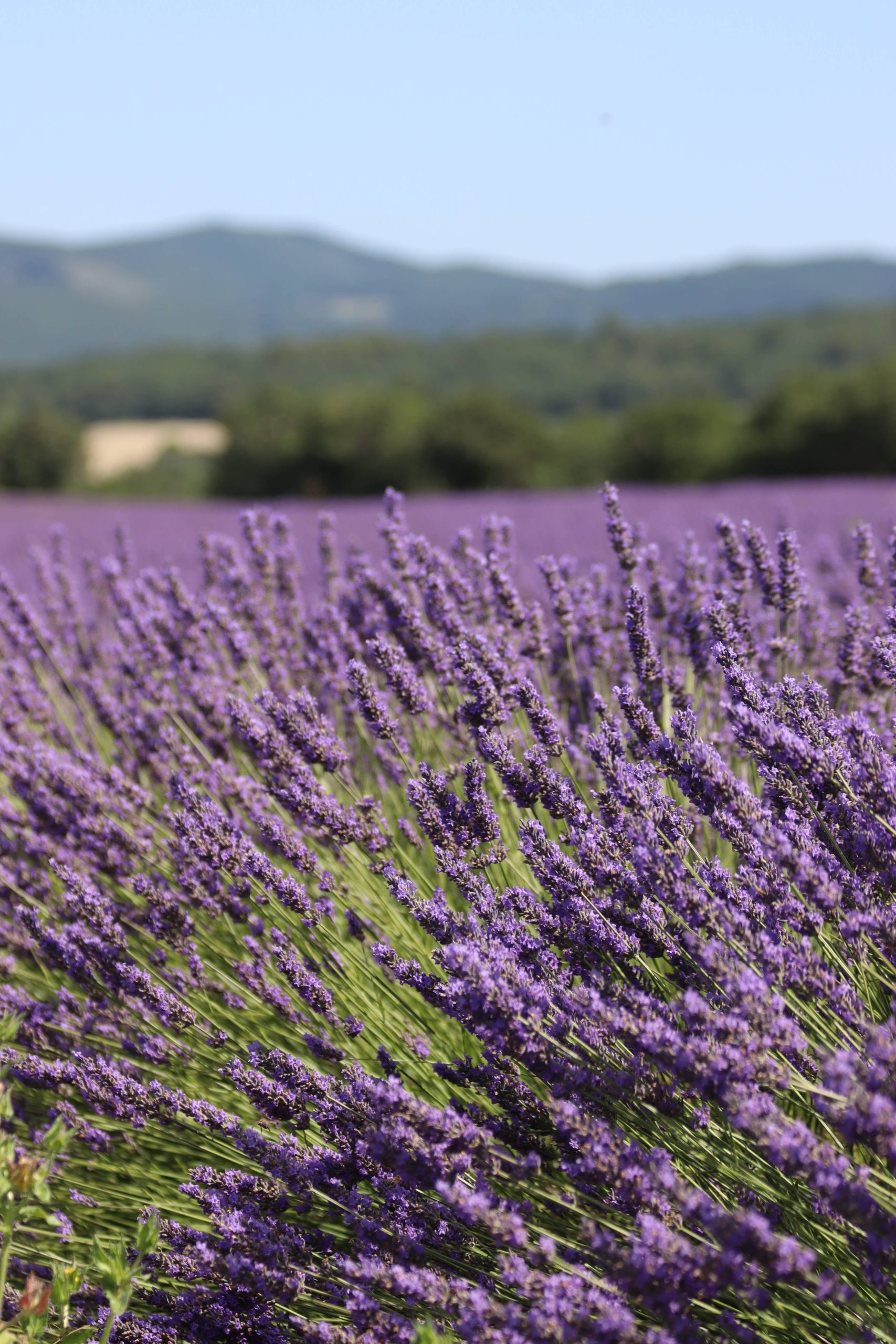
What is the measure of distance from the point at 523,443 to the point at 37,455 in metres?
19.5

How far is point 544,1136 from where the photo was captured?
1537 mm

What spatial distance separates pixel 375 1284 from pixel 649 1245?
0.32 metres

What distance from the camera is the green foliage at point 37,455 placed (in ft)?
135

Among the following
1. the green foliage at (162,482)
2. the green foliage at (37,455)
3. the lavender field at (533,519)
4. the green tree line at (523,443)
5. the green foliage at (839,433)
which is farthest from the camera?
the green foliage at (162,482)

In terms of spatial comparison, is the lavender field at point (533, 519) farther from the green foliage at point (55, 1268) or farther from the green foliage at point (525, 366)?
the green foliage at point (525, 366)

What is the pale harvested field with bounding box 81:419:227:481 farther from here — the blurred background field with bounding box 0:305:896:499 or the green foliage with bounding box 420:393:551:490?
the green foliage with bounding box 420:393:551:490

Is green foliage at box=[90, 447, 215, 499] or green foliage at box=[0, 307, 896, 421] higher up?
green foliage at box=[0, 307, 896, 421]

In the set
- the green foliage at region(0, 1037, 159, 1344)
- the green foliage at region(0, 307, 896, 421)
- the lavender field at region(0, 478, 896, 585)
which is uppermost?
the green foliage at region(0, 307, 896, 421)

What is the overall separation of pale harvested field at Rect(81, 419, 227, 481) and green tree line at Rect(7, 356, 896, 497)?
1298 centimetres

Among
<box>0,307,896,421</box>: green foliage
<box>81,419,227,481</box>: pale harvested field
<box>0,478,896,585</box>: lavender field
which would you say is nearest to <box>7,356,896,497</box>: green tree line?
<box>0,478,896,585</box>: lavender field

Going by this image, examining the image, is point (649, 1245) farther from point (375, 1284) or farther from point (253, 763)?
point (253, 763)

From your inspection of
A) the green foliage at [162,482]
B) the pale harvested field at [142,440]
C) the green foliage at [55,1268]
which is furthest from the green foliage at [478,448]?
the green foliage at [55,1268]

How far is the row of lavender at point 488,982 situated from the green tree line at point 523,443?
997 inches

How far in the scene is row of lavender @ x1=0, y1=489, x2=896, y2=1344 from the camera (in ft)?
4.00
